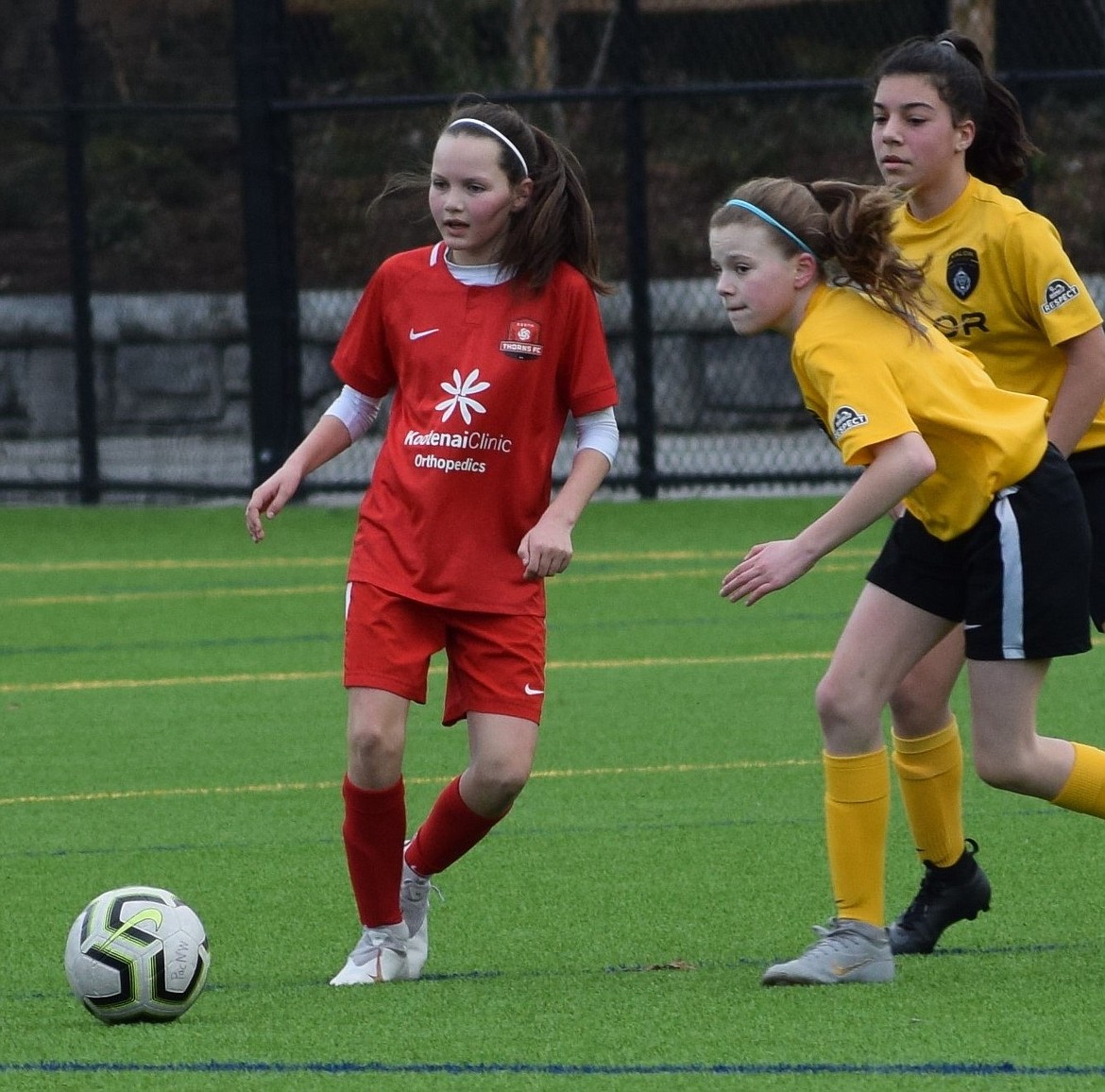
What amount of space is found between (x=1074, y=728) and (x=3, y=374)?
9.16 meters

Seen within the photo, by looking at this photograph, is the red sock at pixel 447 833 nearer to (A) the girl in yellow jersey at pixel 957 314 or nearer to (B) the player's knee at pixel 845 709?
(B) the player's knee at pixel 845 709

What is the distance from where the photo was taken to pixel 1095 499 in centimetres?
484

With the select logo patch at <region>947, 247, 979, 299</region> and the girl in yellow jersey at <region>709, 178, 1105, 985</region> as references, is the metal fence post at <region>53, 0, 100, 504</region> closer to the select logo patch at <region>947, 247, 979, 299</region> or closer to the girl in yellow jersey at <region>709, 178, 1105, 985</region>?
the select logo patch at <region>947, 247, 979, 299</region>

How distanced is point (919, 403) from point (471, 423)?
3.02 ft

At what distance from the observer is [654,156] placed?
47.9ft

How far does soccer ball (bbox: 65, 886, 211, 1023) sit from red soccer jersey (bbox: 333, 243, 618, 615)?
821 mm

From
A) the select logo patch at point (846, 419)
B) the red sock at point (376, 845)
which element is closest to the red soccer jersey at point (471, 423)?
the red sock at point (376, 845)

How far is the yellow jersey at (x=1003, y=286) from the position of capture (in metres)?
4.63

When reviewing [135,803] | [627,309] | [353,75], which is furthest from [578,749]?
[353,75]

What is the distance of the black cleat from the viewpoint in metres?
4.63

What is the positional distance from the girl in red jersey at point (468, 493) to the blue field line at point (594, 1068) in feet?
2.38

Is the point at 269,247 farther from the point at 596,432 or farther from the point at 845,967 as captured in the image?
the point at 845,967

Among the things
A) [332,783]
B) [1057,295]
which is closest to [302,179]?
[332,783]

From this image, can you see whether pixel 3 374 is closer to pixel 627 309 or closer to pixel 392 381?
pixel 627 309
